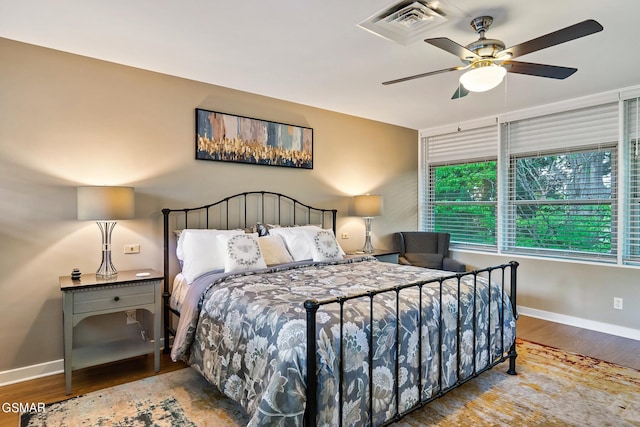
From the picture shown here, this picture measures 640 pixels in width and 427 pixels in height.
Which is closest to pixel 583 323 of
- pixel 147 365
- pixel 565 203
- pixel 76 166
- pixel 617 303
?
pixel 617 303

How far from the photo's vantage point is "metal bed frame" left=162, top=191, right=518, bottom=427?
1671 mm

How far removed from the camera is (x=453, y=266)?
471 centimetres

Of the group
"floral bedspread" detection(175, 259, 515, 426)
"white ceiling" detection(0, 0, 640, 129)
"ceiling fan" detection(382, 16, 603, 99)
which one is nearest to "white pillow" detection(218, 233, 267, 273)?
"floral bedspread" detection(175, 259, 515, 426)

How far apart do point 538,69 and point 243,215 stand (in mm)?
2884

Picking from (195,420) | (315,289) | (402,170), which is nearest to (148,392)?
(195,420)

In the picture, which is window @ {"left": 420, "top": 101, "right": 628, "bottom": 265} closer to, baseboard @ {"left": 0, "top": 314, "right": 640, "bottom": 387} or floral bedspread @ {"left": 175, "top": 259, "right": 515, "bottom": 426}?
baseboard @ {"left": 0, "top": 314, "right": 640, "bottom": 387}

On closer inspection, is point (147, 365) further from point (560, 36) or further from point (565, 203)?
point (565, 203)

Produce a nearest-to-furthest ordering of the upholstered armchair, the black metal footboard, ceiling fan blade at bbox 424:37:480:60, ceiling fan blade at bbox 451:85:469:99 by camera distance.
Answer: the black metal footboard < ceiling fan blade at bbox 424:37:480:60 < ceiling fan blade at bbox 451:85:469:99 < the upholstered armchair

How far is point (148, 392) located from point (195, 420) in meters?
0.58

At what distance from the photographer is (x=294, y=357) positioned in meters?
1.69

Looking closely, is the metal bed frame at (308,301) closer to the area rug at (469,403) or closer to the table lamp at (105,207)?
the area rug at (469,403)

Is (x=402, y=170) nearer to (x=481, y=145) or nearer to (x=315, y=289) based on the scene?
(x=481, y=145)

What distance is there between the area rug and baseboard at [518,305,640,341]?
104cm

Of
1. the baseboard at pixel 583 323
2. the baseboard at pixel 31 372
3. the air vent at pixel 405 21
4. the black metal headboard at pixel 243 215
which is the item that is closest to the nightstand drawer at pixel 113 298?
the black metal headboard at pixel 243 215
